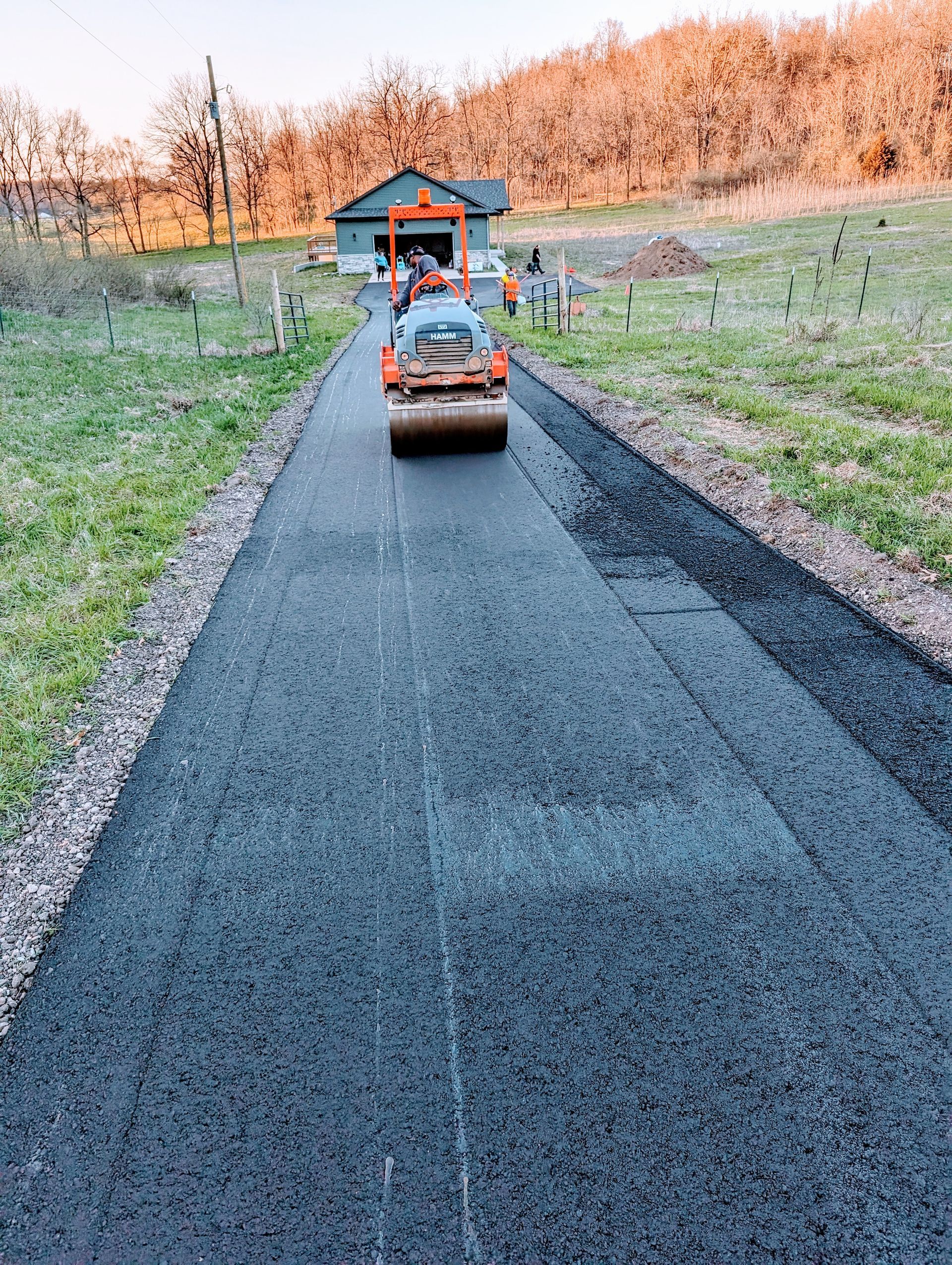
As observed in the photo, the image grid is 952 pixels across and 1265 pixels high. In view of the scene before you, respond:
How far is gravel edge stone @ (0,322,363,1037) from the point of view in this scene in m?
3.51

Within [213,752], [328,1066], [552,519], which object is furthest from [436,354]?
[328,1066]

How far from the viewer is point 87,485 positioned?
911cm

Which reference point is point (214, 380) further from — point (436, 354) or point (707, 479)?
point (707, 479)

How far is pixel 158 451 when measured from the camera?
424 inches

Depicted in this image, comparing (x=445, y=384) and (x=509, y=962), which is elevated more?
(x=445, y=384)

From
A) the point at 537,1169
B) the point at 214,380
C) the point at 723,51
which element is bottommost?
the point at 537,1169

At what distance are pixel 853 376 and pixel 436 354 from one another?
23.4 feet

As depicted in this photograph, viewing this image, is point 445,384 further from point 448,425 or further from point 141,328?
point 141,328

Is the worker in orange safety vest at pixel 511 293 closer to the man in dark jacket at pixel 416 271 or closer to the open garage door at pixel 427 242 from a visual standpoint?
the man in dark jacket at pixel 416 271

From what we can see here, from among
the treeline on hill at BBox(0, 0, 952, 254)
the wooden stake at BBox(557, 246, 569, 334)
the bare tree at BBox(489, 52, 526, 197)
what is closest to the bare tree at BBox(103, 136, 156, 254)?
the treeline on hill at BBox(0, 0, 952, 254)

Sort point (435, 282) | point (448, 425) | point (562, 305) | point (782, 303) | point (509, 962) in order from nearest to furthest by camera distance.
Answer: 1. point (509, 962)
2. point (448, 425)
3. point (435, 282)
4. point (562, 305)
5. point (782, 303)

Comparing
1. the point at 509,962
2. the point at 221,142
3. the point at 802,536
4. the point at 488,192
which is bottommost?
the point at 509,962

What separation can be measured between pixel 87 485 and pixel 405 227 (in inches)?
1542

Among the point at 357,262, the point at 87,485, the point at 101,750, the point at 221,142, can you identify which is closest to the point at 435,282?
the point at 87,485
